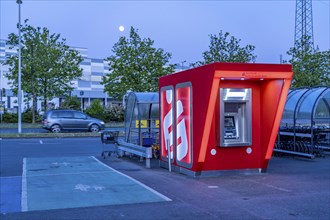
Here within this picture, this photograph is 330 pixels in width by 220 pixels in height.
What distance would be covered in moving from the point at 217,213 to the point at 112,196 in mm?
2292

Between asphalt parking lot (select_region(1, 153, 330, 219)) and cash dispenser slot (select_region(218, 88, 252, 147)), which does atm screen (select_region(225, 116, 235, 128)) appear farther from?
asphalt parking lot (select_region(1, 153, 330, 219))

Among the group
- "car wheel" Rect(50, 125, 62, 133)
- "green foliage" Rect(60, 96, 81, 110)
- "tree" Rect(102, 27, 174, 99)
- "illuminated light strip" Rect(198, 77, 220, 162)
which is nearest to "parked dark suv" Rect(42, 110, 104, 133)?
"car wheel" Rect(50, 125, 62, 133)

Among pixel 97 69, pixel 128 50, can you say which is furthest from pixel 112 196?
pixel 97 69

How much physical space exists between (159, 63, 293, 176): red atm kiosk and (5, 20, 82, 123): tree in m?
29.3

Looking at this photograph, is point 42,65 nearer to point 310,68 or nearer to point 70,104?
point 70,104

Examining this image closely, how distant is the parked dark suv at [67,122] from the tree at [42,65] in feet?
30.8

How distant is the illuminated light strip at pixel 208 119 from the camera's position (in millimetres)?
9898

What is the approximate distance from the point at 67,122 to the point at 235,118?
20.5 meters

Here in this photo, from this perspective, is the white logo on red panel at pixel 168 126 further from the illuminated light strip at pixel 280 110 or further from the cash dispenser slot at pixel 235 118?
the illuminated light strip at pixel 280 110

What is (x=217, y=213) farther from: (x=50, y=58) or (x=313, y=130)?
(x=50, y=58)

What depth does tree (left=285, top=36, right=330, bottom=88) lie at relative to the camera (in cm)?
3419

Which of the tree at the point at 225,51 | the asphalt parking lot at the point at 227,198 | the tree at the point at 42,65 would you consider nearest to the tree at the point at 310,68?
the tree at the point at 225,51

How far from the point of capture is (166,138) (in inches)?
487

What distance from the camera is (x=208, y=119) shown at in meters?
10.1
